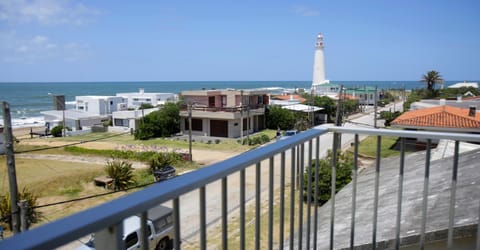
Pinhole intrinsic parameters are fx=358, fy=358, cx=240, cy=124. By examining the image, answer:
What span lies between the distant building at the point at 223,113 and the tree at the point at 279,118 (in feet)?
2.68

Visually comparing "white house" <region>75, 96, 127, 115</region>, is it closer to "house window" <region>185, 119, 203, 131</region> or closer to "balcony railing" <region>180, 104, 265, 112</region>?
"house window" <region>185, 119, 203, 131</region>

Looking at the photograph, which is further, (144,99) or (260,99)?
(144,99)

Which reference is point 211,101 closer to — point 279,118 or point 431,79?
point 279,118

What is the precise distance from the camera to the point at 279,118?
3156 centimetres

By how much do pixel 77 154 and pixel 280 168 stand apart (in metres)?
23.1

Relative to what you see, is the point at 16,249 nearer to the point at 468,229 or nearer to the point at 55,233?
the point at 55,233

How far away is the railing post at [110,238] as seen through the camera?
825 mm

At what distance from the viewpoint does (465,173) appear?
3221 mm

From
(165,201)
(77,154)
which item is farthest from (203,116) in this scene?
(165,201)

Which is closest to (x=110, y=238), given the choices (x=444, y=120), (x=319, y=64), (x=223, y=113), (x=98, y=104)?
(x=444, y=120)

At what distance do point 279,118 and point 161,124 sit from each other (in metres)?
10.2

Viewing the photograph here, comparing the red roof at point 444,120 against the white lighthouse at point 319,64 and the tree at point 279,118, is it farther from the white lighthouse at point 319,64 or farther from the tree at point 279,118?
the white lighthouse at point 319,64

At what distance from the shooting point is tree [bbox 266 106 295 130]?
31.3m

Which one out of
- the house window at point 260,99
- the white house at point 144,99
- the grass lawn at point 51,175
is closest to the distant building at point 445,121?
the house window at point 260,99
